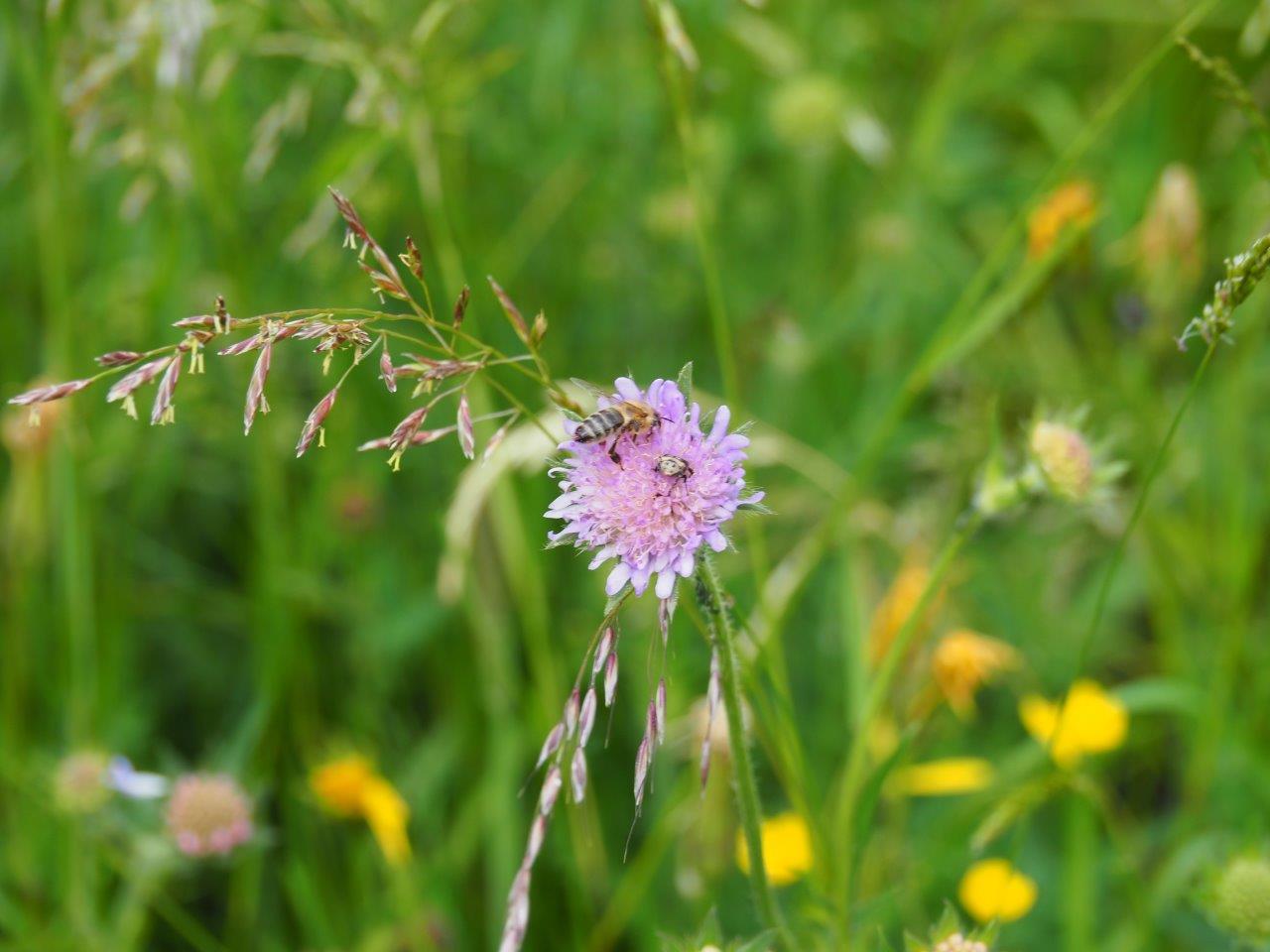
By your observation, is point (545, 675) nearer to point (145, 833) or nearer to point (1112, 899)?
point (145, 833)

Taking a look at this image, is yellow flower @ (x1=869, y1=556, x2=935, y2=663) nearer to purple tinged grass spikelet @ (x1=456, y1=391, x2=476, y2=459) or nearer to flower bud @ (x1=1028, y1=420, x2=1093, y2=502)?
flower bud @ (x1=1028, y1=420, x2=1093, y2=502)

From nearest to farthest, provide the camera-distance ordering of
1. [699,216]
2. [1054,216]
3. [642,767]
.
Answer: [642,767]
[699,216]
[1054,216]

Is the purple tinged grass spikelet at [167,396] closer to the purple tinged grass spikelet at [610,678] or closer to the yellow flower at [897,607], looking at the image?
the purple tinged grass spikelet at [610,678]

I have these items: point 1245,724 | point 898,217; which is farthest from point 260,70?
point 1245,724

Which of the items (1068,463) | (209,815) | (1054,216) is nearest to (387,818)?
(209,815)

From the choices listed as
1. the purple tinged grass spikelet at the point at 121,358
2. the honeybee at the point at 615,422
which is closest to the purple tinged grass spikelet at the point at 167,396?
the purple tinged grass spikelet at the point at 121,358

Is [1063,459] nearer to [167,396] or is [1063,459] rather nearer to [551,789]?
[551,789]

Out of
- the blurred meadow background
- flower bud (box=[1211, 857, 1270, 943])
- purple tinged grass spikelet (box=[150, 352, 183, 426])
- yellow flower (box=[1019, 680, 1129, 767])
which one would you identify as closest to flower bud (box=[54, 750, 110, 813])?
the blurred meadow background
